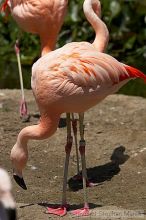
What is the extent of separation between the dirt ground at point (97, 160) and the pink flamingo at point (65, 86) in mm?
387

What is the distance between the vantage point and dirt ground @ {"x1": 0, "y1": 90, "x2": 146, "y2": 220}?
5.14m

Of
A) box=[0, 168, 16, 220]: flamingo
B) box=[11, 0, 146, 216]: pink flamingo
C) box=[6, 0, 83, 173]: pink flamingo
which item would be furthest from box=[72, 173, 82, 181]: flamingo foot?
box=[0, 168, 16, 220]: flamingo

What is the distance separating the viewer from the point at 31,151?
6.27 metres

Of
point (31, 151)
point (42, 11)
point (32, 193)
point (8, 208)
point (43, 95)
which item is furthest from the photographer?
point (31, 151)

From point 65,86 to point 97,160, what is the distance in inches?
68.7

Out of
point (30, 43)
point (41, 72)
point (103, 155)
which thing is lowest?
point (30, 43)

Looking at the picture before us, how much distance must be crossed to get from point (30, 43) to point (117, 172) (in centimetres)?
676

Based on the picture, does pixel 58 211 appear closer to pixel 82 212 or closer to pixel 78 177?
pixel 82 212

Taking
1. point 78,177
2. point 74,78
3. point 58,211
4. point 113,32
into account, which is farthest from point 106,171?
point 113,32

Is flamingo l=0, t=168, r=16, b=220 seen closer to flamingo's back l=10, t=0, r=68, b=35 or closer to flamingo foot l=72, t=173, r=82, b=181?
Result: flamingo foot l=72, t=173, r=82, b=181

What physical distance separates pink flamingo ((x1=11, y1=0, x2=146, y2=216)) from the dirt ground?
1.27ft

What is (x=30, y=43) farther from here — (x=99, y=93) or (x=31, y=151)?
(x=99, y=93)

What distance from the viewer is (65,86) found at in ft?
15.1

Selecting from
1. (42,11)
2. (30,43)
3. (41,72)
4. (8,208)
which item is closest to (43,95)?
(41,72)
